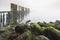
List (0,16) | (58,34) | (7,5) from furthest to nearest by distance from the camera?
(7,5) → (0,16) → (58,34)

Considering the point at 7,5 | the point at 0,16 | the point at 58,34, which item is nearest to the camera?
the point at 58,34

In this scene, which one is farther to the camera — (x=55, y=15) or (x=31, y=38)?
(x=55, y=15)

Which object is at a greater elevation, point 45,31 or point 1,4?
point 1,4

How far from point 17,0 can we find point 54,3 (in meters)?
0.31

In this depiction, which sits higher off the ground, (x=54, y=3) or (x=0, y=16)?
(x=54, y=3)

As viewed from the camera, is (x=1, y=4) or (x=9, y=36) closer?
(x=9, y=36)

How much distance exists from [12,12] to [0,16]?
111 mm

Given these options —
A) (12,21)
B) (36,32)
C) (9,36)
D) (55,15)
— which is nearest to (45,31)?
(36,32)

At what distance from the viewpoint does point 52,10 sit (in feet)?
3.23

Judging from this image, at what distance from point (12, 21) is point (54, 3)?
0.38m

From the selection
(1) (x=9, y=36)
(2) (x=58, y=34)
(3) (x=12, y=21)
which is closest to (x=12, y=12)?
(3) (x=12, y=21)

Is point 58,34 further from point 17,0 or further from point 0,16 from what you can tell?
point 17,0

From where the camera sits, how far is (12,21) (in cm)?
83

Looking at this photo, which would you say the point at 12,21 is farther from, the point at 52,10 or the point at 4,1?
the point at 52,10
